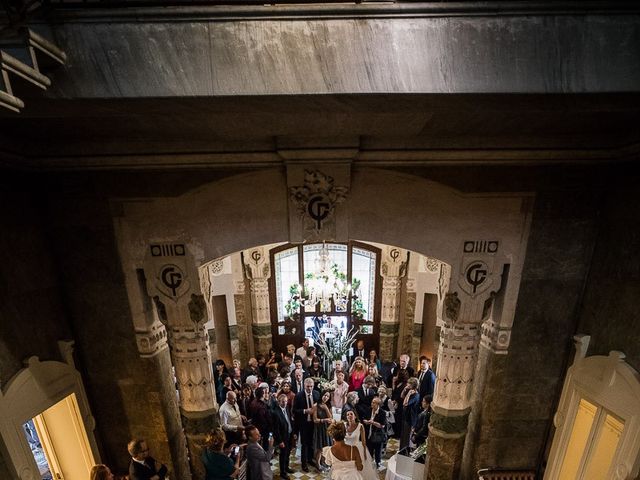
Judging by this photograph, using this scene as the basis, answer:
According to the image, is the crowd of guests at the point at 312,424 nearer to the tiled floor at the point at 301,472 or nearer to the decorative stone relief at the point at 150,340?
the tiled floor at the point at 301,472

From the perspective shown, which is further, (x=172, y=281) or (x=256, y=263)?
(x=256, y=263)

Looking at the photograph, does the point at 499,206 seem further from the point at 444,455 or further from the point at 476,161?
the point at 444,455

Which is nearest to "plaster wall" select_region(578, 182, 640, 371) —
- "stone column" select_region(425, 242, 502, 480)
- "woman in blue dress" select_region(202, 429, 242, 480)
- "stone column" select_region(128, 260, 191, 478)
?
"stone column" select_region(425, 242, 502, 480)

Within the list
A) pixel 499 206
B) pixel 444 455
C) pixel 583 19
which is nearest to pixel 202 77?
pixel 583 19

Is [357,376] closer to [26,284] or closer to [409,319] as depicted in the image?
[409,319]

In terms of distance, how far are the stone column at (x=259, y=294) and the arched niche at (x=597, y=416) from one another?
18.1ft

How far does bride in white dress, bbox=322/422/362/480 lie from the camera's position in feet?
10.9

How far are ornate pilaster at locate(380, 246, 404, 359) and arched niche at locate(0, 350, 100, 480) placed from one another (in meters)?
5.65

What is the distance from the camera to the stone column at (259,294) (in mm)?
7496

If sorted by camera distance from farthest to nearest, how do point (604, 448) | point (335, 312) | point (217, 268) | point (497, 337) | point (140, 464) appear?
point (335, 312), point (217, 268), point (497, 337), point (140, 464), point (604, 448)

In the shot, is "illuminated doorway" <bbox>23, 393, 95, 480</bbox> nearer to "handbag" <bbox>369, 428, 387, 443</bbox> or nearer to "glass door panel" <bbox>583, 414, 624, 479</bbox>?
"handbag" <bbox>369, 428, 387, 443</bbox>

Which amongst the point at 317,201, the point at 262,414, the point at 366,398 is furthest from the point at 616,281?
the point at 262,414

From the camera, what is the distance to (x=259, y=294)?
7.75 meters

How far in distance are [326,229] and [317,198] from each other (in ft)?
0.98
